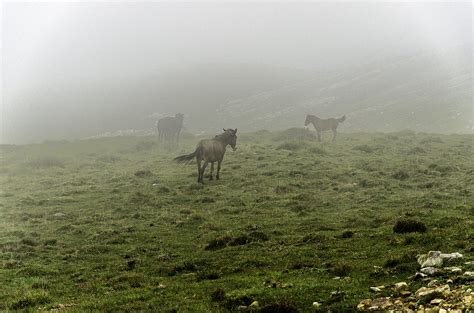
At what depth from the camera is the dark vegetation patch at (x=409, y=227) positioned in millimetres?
15836

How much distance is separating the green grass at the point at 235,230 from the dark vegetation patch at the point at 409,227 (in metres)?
0.36

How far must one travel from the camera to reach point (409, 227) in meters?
15.9

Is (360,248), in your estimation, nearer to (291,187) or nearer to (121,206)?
(291,187)

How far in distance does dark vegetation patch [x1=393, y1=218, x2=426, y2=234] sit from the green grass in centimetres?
36

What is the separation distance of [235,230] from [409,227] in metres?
7.10

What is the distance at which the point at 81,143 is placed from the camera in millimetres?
66000

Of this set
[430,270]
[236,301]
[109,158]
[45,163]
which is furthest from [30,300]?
[45,163]

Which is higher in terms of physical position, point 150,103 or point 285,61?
point 285,61

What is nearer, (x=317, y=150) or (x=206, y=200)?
(x=206, y=200)

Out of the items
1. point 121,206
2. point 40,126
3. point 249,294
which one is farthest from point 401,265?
point 40,126

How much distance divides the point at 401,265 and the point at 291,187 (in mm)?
16420

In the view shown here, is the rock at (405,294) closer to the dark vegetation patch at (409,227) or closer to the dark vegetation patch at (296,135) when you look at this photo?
the dark vegetation patch at (409,227)

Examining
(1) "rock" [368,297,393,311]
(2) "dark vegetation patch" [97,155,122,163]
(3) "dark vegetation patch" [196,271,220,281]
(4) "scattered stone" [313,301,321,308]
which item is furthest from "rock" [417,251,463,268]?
(2) "dark vegetation patch" [97,155,122,163]

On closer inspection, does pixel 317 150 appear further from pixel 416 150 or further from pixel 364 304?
pixel 364 304
